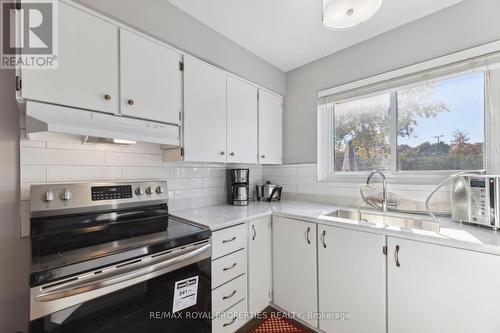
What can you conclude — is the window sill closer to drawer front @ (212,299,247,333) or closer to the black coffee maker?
the black coffee maker

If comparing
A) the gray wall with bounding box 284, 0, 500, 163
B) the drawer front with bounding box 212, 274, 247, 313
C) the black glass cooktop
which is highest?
the gray wall with bounding box 284, 0, 500, 163

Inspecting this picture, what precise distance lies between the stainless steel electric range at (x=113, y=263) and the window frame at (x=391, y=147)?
5.15 feet

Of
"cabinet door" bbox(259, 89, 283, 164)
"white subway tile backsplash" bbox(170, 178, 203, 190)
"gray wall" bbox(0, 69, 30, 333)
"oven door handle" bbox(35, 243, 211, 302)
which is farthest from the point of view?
"cabinet door" bbox(259, 89, 283, 164)

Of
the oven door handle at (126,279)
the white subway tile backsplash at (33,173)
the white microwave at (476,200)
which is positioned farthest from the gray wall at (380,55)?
the white subway tile backsplash at (33,173)

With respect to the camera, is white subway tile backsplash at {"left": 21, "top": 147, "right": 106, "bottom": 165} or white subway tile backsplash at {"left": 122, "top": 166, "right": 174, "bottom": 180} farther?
white subway tile backsplash at {"left": 122, "top": 166, "right": 174, "bottom": 180}

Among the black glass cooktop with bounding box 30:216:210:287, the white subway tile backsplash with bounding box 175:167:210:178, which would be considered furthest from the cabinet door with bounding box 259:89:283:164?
the black glass cooktop with bounding box 30:216:210:287

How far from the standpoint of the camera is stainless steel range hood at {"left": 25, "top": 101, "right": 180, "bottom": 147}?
39.4 inches

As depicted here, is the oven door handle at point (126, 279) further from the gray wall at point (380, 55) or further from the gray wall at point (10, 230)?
the gray wall at point (380, 55)

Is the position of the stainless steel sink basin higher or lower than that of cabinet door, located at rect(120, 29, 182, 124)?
lower

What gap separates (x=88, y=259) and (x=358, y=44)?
257 centimetres

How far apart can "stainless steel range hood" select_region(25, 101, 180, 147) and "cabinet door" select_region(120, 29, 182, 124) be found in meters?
0.08

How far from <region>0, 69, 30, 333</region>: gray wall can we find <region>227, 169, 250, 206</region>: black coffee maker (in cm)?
146

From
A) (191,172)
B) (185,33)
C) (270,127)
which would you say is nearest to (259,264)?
(191,172)

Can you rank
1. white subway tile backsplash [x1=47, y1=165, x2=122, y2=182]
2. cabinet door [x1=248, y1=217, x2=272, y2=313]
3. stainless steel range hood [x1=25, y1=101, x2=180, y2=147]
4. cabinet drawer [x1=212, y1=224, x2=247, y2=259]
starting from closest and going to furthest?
1. stainless steel range hood [x1=25, y1=101, x2=180, y2=147]
2. white subway tile backsplash [x1=47, y1=165, x2=122, y2=182]
3. cabinet drawer [x1=212, y1=224, x2=247, y2=259]
4. cabinet door [x1=248, y1=217, x2=272, y2=313]
